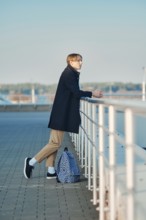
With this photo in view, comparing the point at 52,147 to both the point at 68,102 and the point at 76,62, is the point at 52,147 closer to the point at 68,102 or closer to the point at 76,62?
the point at 68,102

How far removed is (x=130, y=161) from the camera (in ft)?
9.81

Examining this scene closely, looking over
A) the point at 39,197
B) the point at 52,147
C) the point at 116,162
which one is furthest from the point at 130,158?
the point at 52,147

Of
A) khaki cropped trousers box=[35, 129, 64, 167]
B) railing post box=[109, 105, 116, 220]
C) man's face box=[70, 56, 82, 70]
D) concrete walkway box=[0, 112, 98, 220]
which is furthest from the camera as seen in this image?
khaki cropped trousers box=[35, 129, 64, 167]

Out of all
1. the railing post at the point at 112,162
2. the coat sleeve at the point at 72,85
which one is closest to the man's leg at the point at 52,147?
the coat sleeve at the point at 72,85

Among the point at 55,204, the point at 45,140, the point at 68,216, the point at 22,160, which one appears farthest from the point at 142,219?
the point at 45,140

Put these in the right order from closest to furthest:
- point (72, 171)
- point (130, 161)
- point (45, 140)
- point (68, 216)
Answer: point (130, 161), point (68, 216), point (72, 171), point (45, 140)

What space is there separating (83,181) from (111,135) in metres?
3.16

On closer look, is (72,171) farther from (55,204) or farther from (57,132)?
(55,204)

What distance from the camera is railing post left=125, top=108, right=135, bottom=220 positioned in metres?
2.95

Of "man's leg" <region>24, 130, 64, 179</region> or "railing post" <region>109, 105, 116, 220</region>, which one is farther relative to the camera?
"man's leg" <region>24, 130, 64, 179</region>

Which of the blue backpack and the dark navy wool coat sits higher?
the dark navy wool coat

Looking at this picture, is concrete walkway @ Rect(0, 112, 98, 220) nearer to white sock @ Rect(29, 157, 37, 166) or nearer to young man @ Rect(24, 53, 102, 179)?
white sock @ Rect(29, 157, 37, 166)

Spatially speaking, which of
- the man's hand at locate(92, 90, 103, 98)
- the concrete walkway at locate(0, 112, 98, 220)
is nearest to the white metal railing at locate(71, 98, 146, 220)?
the concrete walkway at locate(0, 112, 98, 220)

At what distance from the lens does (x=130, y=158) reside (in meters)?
2.97
